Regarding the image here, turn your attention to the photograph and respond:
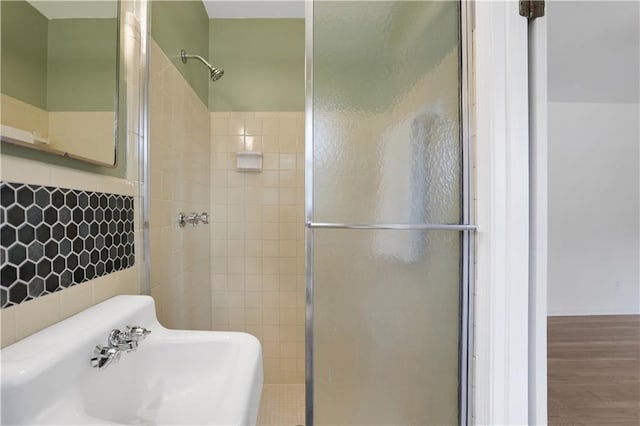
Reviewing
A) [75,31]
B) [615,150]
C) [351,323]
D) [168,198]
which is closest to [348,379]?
[351,323]

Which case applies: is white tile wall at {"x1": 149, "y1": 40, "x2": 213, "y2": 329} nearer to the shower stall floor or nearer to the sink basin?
the sink basin

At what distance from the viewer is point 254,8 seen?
184cm

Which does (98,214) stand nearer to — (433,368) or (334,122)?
(334,122)

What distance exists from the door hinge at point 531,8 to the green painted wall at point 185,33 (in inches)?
56.2

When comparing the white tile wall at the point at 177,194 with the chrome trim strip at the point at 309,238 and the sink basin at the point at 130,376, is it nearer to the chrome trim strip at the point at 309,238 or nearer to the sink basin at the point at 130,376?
the sink basin at the point at 130,376

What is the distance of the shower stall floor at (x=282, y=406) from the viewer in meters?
1.61

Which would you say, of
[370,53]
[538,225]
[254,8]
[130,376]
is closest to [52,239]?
[130,376]

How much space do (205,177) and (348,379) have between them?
1.52 m

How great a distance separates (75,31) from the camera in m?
0.73

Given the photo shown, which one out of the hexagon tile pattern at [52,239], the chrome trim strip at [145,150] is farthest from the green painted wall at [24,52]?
the chrome trim strip at [145,150]

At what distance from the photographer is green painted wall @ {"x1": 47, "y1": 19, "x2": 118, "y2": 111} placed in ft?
2.14

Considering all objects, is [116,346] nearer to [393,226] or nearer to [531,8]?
[393,226]

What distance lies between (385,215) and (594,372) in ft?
8.18

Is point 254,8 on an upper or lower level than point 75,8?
upper
